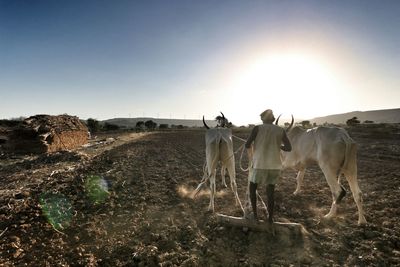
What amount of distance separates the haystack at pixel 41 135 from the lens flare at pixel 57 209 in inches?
352

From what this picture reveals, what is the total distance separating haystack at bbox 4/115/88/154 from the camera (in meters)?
14.5

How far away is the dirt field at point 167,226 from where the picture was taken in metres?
4.29

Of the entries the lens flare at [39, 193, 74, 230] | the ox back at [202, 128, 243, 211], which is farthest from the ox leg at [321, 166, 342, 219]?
the lens flare at [39, 193, 74, 230]

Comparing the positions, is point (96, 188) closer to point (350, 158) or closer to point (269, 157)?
point (269, 157)

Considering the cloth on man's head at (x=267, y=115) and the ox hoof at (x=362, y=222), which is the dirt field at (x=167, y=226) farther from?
the cloth on man's head at (x=267, y=115)

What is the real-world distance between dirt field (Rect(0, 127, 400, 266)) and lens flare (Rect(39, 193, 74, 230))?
2cm

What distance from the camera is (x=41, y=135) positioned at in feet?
48.8

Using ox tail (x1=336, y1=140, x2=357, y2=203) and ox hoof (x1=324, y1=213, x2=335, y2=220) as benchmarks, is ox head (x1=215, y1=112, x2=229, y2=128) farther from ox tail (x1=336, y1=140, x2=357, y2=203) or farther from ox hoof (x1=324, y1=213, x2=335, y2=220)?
ox hoof (x1=324, y1=213, x2=335, y2=220)

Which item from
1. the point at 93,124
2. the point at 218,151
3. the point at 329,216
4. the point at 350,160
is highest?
the point at 93,124

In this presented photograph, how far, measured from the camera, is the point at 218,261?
4.25 metres

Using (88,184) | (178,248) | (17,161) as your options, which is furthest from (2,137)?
(178,248)

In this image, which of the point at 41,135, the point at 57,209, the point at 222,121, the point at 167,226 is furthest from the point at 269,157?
the point at 41,135

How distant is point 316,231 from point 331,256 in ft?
3.05

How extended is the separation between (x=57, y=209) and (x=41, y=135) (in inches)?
407
